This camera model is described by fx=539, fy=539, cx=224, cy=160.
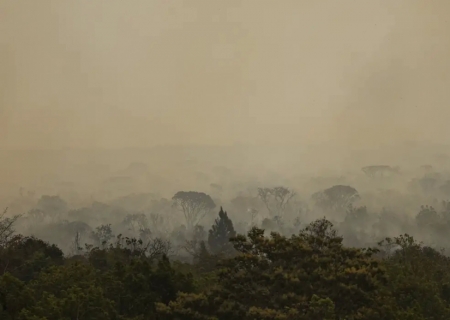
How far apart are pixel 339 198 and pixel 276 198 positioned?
54.7 feet

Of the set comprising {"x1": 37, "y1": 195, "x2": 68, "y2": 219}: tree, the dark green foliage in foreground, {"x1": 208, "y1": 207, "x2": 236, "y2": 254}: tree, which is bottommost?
{"x1": 208, "y1": 207, "x2": 236, "y2": 254}: tree

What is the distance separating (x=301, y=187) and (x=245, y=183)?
17.5 metres

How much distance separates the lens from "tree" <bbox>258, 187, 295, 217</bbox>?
144875 millimetres

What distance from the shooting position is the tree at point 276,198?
5704 inches

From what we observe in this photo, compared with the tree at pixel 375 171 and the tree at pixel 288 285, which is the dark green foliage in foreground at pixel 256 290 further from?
the tree at pixel 375 171

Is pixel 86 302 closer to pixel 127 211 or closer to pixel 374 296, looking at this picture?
pixel 374 296

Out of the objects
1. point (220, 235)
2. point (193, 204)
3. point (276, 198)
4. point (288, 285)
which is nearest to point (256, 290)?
point (288, 285)

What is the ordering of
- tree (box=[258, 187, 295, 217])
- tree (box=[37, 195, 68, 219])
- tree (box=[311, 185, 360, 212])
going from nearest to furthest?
tree (box=[311, 185, 360, 212]), tree (box=[258, 187, 295, 217]), tree (box=[37, 195, 68, 219])

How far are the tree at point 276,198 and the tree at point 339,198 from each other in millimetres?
9456

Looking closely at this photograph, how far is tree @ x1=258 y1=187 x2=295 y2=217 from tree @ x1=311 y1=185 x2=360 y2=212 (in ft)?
31.0

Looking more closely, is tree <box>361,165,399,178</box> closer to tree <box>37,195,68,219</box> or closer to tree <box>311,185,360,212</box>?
tree <box>311,185,360,212</box>

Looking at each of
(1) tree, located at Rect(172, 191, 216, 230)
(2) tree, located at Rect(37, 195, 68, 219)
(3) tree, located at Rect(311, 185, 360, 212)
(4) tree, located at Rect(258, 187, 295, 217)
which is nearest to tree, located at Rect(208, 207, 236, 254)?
(1) tree, located at Rect(172, 191, 216, 230)

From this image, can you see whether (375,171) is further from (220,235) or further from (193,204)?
(220,235)

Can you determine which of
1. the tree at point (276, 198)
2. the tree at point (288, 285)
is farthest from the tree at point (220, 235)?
the tree at point (288, 285)
